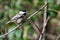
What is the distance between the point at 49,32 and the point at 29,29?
4.42 feet

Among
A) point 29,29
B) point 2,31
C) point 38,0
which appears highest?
point 38,0

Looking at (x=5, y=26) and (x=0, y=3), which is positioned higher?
(x=0, y=3)

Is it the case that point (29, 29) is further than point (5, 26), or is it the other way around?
point (29, 29)

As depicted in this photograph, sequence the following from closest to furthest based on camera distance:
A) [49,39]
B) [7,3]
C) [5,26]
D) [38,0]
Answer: [5,26] < [38,0] < [7,3] < [49,39]

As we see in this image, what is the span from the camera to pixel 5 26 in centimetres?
248

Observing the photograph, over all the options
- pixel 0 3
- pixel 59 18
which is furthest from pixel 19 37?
pixel 59 18

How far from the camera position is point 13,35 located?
293 centimetres

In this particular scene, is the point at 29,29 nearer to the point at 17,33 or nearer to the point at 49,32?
the point at 17,33

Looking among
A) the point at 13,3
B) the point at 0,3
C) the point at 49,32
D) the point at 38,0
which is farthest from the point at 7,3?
the point at 49,32

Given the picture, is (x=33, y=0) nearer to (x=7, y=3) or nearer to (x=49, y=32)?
(x=7, y=3)

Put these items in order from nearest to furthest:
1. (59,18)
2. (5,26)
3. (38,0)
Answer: (5,26)
(38,0)
(59,18)

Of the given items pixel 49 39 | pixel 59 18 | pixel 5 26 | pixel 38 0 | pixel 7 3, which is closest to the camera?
pixel 5 26

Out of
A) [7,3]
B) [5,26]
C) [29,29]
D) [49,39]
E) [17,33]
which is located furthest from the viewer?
[49,39]

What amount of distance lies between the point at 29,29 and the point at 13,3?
1.43ft
